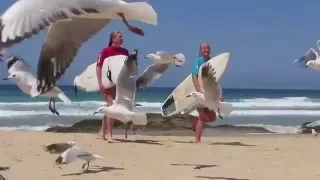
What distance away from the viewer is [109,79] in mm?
8820

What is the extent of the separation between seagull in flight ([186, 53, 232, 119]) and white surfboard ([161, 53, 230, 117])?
296mm

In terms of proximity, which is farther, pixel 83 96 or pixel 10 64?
pixel 83 96

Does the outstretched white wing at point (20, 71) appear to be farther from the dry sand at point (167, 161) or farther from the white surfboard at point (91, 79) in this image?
the white surfboard at point (91, 79)

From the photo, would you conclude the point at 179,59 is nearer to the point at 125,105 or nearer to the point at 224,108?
the point at 224,108

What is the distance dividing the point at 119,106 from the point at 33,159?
1.32 m

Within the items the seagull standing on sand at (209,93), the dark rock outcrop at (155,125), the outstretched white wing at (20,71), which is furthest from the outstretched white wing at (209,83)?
the dark rock outcrop at (155,125)

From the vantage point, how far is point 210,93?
9906mm

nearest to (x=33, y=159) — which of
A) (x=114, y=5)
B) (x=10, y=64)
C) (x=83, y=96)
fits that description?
(x=10, y=64)

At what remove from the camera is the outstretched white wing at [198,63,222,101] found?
9.72m

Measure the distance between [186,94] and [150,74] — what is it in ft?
2.55

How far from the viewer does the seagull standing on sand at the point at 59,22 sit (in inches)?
129

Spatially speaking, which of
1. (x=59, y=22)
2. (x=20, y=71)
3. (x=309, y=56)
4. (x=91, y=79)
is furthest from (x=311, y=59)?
(x=59, y=22)

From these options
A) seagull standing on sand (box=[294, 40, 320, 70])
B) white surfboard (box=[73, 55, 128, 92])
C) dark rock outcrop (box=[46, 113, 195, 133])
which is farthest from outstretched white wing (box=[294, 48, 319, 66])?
dark rock outcrop (box=[46, 113, 195, 133])

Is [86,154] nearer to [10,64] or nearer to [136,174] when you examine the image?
[136,174]
